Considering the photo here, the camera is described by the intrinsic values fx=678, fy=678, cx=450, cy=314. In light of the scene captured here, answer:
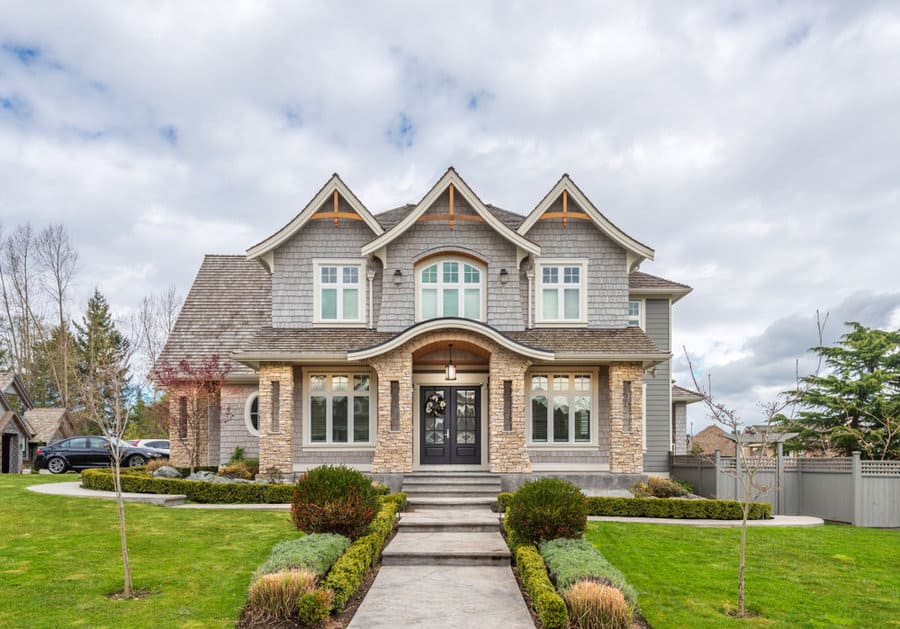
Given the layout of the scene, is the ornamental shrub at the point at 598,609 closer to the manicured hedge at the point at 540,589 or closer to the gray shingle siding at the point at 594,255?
the manicured hedge at the point at 540,589

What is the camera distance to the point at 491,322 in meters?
18.6

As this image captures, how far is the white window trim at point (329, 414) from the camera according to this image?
728 inches

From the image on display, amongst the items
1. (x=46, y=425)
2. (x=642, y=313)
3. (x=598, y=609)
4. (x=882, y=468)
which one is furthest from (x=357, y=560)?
(x=46, y=425)

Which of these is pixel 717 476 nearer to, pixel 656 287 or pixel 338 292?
pixel 656 287

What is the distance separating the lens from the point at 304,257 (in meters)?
19.1

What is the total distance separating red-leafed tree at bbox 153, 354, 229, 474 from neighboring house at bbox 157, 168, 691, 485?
2030mm

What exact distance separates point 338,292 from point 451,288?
3.22 m

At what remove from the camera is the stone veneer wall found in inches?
679

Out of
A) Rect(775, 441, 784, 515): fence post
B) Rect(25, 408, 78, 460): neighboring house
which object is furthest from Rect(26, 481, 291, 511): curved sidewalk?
Rect(25, 408, 78, 460): neighboring house

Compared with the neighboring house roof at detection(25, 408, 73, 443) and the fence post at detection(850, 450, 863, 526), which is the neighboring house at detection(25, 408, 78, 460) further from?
the fence post at detection(850, 450, 863, 526)

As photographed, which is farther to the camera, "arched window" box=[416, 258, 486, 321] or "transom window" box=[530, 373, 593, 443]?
"arched window" box=[416, 258, 486, 321]

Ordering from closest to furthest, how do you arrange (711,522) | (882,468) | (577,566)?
(577,566) < (711,522) < (882,468)

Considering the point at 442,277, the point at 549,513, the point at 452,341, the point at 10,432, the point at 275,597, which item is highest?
the point at 442,277

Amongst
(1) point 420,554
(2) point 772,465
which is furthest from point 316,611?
(2) point 772,465
